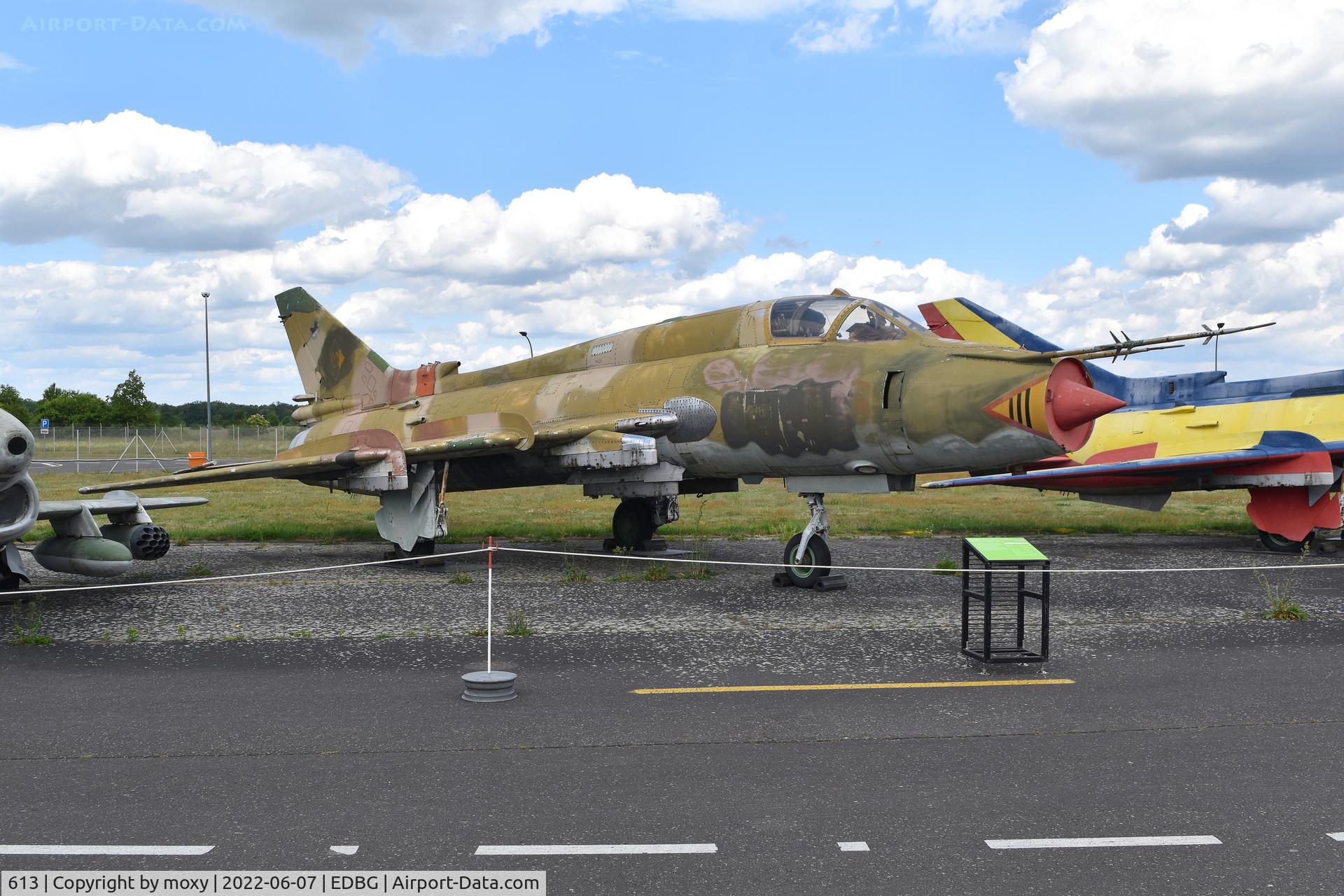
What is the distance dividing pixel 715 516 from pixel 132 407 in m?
89.9

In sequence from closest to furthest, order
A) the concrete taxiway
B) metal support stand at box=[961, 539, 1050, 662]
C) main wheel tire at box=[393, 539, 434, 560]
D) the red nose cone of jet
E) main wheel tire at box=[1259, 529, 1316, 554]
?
the concrete taxiway → metal support stand at box=[961, 539, 1050, 662] → the red nose cone of jet → main wheel tire at box=[393, 539, 434, 560] → main wheel tire at box=[1259, 529, 1316, 554]

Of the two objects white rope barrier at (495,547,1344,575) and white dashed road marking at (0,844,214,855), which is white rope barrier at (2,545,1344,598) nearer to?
white rope barrier at (495,547,1344,575)

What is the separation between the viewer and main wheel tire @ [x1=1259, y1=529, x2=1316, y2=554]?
608 inches

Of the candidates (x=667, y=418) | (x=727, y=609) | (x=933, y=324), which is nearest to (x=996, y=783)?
(x=727, y=609)

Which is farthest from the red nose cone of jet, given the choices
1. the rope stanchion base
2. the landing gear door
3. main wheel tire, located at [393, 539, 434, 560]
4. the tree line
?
the tree line

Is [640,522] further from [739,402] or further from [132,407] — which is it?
[132,407]

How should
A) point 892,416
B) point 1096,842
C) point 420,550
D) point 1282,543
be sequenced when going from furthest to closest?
1. point 1282,543
2. point 420,550
3. point 892,416
4. point 1096,842

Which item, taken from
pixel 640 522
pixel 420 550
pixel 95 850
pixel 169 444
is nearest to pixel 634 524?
pixel 640 522

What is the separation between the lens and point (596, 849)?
14.0 ft

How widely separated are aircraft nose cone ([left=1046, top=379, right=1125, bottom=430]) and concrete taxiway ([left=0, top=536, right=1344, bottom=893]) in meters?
1.98

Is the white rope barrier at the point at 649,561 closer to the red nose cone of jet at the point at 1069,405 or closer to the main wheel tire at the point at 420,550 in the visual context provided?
the main wheel tire at the point at 420,550

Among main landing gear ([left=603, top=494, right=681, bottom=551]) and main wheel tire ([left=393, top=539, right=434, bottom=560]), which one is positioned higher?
main landing gear ([left=603, top=494, right=681, bottom=551])

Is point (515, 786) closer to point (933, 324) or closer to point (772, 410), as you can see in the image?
point (772, 410)

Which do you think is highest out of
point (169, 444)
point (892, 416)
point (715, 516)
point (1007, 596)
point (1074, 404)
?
point (1074, 404)
